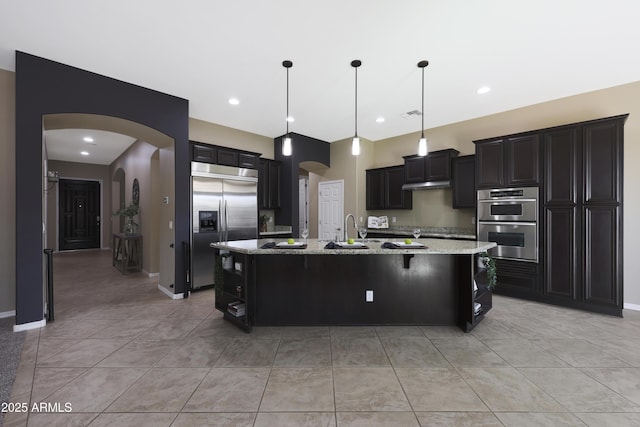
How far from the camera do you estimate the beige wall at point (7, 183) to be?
3.23 m

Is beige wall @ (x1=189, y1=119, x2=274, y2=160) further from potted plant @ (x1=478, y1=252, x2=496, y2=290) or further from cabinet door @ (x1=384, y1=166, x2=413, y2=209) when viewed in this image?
potted plant @ (x1=478, y1=252, x2=496, y2=290)

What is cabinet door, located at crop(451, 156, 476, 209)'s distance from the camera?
4820mm

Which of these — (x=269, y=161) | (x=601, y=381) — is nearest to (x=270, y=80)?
(x=269, y=161)

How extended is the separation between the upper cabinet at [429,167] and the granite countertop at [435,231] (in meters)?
1.00

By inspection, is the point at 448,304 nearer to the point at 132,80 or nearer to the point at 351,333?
the point at 351,333

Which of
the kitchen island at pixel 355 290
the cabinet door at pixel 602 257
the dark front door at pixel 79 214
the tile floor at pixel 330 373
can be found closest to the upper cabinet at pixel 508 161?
the cabinet door at pixel 602 257

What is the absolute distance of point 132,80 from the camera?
3.57 metres

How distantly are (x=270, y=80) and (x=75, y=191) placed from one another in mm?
9445

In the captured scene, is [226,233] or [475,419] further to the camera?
[226,233]

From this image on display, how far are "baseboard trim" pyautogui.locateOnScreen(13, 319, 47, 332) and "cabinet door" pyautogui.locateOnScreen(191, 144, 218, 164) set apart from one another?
2682 mm

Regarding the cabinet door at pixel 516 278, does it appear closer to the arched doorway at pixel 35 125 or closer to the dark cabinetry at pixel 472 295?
the dark cabinetry at pixel 472 295

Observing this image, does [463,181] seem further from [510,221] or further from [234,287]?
[234,287]

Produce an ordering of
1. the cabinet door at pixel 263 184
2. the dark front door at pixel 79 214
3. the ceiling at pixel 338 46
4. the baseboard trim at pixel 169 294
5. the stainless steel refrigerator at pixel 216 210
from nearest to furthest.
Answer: the ceiling at pixel 338 46, the baseboard trim at pixel 169 294, the stainless steel refrigerator at pixel 216 210, the cabinet door at pixel 263 184, the dark front door at pixel 79 214

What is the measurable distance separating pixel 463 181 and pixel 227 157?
4169 millimetres
